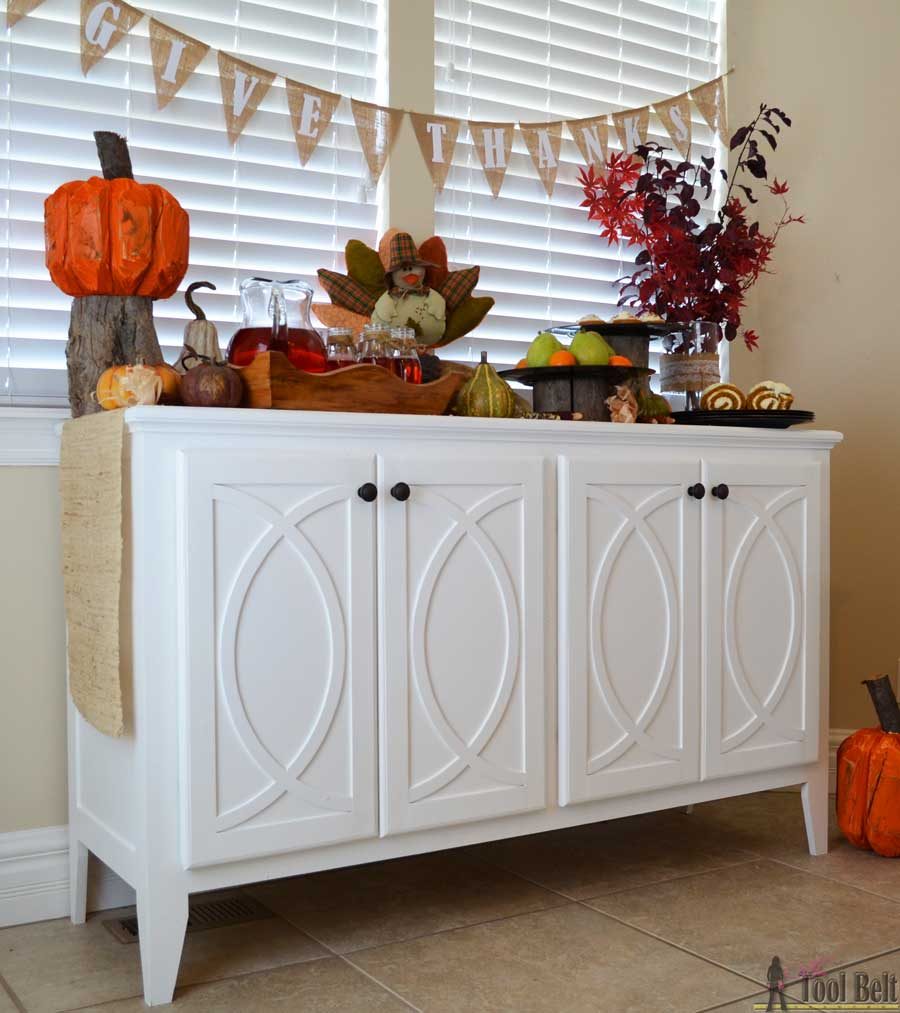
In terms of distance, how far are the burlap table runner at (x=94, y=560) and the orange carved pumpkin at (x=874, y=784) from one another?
1.50 metres

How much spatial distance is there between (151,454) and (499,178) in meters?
1.29

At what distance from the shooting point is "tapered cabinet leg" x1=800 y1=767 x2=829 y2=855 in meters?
2.41

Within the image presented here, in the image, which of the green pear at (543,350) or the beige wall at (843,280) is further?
the beige wall at (843,280)

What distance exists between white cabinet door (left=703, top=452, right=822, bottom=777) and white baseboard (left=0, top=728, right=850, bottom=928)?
1137 mm

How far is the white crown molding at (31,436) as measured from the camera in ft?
6.74

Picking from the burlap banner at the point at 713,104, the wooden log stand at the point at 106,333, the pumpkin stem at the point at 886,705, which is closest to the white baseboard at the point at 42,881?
the wooden log stand at the point at 106,333

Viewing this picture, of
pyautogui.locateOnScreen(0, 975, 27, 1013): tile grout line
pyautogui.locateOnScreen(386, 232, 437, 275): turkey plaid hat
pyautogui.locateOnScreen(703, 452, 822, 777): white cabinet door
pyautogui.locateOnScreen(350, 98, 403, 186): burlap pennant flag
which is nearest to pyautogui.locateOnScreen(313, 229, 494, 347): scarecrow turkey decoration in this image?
pyautogui.locateOnScreen(386, 232, 437, 275): turkey plaid hat

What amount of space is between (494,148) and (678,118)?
56 centimetres

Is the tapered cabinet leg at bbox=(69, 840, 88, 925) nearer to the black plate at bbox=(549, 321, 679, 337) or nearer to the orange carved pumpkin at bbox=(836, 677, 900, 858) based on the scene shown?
the black plate at bbox=(549, 321, 679, 337)

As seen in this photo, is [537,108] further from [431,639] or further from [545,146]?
[431,639]

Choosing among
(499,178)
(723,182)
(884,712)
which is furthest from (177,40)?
(884,712)

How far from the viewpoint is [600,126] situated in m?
2.76

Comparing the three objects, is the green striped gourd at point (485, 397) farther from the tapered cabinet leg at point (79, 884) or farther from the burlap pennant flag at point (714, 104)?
the burlap pennant flag at point (714, 104)

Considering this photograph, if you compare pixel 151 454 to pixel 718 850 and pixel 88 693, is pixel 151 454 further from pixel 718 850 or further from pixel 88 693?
pixel 718 850
